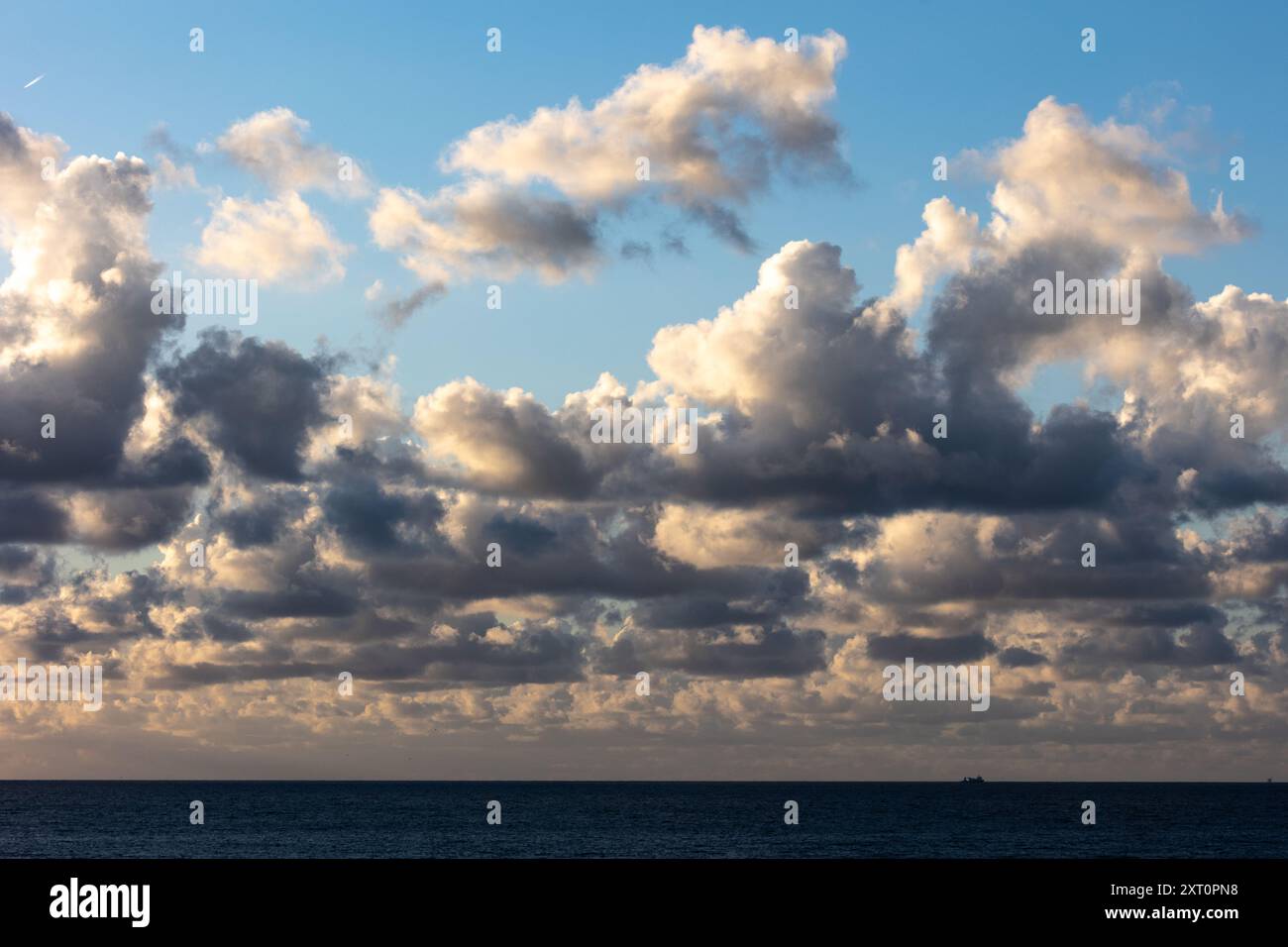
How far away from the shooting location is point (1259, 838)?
7505 inches
